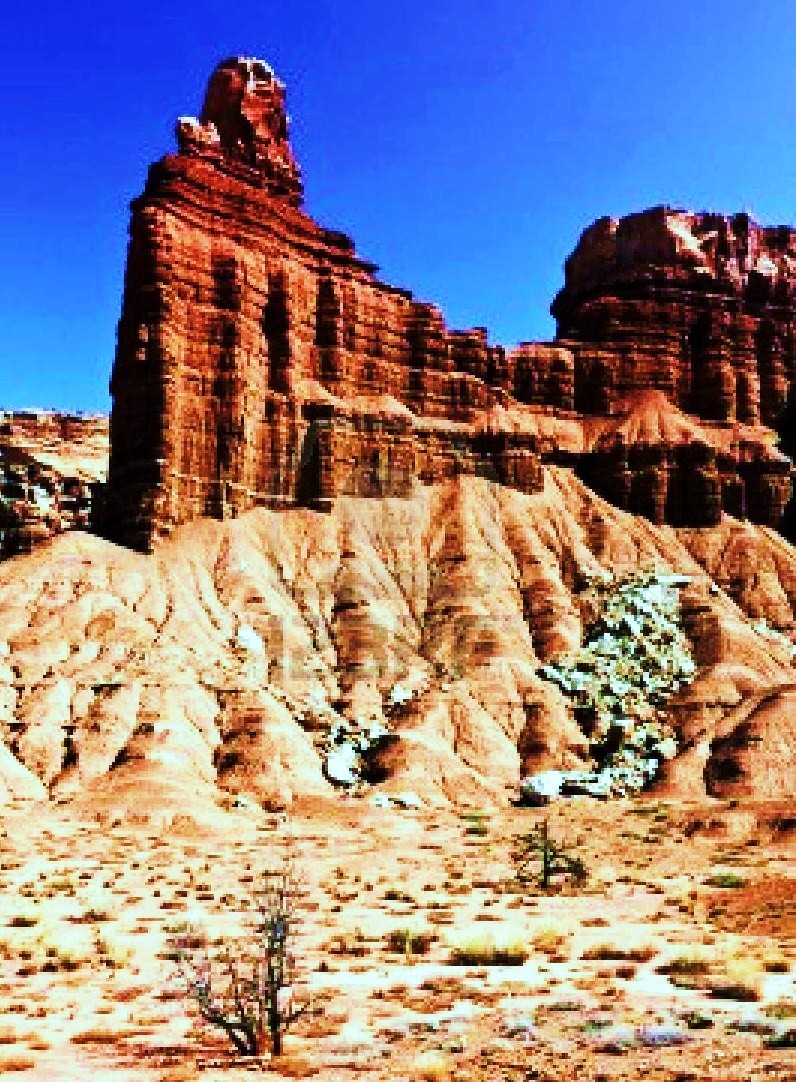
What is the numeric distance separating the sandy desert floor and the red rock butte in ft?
126

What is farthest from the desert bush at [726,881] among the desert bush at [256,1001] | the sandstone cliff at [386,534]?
the sandstone cliff at [386,534]

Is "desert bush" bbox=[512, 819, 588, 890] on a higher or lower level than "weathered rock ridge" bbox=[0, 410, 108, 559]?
lower

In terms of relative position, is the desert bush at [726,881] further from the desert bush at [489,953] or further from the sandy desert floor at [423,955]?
the desert bush at [489,953]

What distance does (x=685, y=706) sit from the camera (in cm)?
7481

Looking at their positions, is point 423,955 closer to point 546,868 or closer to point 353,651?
point 546,868

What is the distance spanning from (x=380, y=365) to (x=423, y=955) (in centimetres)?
7526

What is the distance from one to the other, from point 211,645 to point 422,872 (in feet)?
104

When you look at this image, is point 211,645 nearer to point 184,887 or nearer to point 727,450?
point 184,887

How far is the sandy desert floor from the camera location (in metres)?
15.1

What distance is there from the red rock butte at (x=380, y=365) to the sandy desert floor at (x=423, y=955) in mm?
38316

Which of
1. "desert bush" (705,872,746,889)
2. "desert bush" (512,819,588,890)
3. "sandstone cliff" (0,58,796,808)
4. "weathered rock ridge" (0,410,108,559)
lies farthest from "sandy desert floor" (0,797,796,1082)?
"weathered rock ridge" (0,410,108,559)

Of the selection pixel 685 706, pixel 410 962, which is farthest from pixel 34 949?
pixel 685 706

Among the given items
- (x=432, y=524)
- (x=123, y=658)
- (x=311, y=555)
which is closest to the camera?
(x=123, y=658)

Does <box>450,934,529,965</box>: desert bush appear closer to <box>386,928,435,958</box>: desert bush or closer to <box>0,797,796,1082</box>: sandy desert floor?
<box>0,797,796,1082</box>: sandy desert floor
